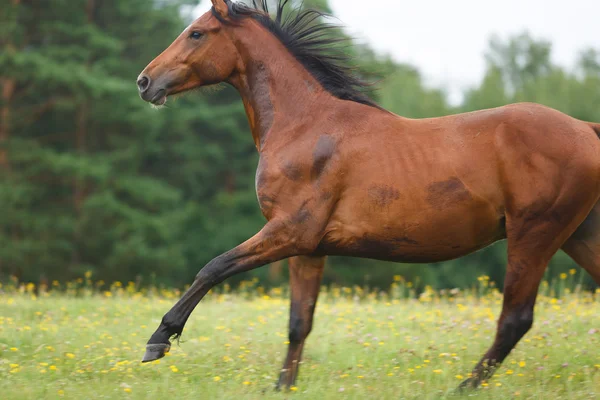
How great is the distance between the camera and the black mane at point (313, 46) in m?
5.95

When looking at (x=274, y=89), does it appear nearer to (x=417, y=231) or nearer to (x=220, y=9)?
(x=220, y=9)

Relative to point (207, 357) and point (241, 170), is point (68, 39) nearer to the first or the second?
point (241, 170)

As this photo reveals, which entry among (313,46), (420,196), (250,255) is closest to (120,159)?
(313,46)

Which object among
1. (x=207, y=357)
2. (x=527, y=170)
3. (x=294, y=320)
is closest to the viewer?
(x=527, y=170)

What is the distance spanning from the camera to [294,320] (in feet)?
18.9

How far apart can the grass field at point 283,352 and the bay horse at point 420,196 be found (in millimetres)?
382

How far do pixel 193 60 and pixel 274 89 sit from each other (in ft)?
2.26

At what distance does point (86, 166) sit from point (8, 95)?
371 cm

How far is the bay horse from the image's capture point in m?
5.28

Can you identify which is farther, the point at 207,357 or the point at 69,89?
the point at 69,89

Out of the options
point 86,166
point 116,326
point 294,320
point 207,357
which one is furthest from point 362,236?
point 86,166

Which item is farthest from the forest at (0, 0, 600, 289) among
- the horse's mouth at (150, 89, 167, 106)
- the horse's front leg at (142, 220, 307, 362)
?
the horse's front leg at (142, 220, 307, 362)

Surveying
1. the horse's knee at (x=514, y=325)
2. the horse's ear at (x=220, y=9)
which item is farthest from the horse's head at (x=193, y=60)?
the horse's knee at (x=514, y=325)

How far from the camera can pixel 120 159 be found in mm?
27078
